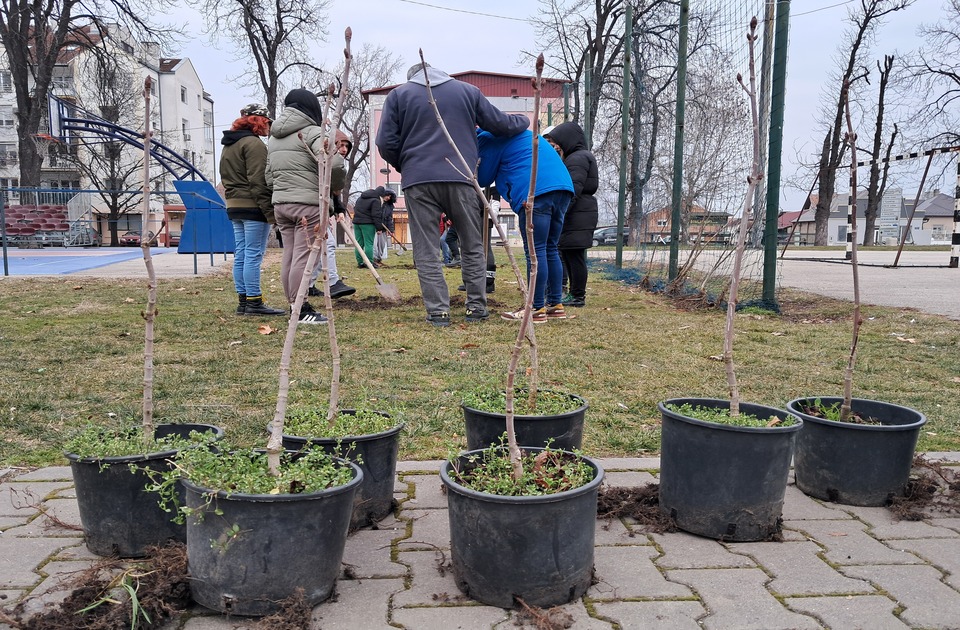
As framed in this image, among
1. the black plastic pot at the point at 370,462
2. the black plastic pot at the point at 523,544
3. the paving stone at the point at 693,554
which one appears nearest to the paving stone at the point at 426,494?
the black plastic pot at the point at 370,462

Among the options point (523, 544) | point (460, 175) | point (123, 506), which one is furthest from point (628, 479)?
point (460, 175)

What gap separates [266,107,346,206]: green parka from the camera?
5.86m

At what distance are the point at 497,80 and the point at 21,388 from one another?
Result: 191 ft

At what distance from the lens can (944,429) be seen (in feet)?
11.5

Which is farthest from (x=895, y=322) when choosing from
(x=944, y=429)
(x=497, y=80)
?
(x=497, y=80)

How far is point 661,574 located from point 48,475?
7.68 ft

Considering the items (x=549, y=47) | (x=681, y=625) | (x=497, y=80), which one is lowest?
(x=681, y=625)

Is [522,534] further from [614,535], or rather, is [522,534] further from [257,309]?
[257,309]

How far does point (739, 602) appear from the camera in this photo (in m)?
1.96

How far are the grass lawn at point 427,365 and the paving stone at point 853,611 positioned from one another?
110 centimetres

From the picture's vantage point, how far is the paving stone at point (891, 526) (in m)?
2.42

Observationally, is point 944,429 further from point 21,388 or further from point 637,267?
point 637,267

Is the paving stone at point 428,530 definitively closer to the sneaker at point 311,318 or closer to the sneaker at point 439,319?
the sneaker at point 439,319

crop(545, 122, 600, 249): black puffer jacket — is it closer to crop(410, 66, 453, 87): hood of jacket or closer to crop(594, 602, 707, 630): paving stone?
crop(410, 66, 453, 87): hood of jacket
